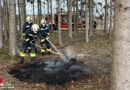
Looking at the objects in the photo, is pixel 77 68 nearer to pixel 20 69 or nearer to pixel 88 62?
pixel 88 62

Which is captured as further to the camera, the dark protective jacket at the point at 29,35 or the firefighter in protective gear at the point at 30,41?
the dark protective jacket at the point at 29,35

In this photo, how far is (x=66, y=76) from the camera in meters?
4.59

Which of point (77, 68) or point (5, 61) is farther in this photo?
point (5, 61)

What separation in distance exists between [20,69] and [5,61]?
133cm

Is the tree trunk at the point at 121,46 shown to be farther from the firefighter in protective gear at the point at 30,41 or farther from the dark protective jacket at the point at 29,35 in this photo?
the dark protective jacket at the point at 29,35

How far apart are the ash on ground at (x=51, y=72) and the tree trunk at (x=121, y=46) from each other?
6.44 feet

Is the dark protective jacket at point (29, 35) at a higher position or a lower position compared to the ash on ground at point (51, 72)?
higher

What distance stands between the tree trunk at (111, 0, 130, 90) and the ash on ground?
1964mm

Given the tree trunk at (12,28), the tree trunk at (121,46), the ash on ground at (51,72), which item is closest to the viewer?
the tree trunk at (121,46)

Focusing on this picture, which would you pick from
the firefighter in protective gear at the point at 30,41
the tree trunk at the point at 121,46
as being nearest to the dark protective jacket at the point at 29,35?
the firefighter in protective gear at the point at 30,41

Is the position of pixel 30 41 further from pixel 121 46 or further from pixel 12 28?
pixel 121 46

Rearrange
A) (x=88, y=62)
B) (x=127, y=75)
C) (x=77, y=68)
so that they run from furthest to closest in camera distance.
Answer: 1. (x=88, y=62)
2. (x=77, y=68)
3. (x=127, y=75)

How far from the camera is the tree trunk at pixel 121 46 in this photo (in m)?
2.26

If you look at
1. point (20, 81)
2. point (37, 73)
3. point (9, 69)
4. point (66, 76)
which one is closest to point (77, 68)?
point (66, 76)
